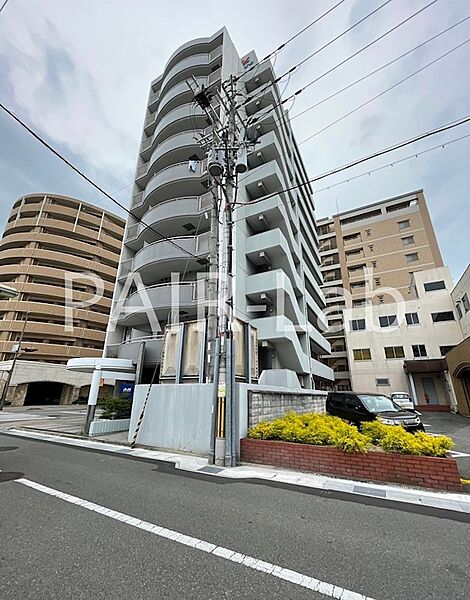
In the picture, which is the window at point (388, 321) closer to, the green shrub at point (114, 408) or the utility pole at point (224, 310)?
the utility pole at point (224, 310)

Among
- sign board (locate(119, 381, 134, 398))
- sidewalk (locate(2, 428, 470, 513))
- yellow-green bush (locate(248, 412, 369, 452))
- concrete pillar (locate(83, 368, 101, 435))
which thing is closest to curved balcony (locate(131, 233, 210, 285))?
sign board (locate(119, 381, 134, 398))

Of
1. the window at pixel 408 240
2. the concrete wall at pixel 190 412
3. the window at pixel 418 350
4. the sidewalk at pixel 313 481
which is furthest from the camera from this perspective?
the window at pixel 408 240

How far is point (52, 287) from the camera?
32.6m

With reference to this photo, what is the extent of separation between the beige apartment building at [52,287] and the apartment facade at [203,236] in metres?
17.7

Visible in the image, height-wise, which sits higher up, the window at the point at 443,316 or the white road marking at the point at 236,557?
the window at the point at 443,316

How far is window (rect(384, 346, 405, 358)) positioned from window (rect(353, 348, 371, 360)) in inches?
64.8

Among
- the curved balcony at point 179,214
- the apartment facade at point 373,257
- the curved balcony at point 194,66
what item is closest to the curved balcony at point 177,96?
the curved balcony at point 194,66

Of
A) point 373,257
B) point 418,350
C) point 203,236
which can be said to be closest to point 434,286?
point 418,350

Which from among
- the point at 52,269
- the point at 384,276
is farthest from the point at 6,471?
the point at 384,276

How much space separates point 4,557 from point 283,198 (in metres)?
18.4

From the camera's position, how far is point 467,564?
8.25 feet

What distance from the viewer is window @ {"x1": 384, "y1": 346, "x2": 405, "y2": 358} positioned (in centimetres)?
2708

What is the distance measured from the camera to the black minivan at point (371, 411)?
27.4 ft

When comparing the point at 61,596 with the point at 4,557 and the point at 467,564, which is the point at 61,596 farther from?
the point at 467,564
